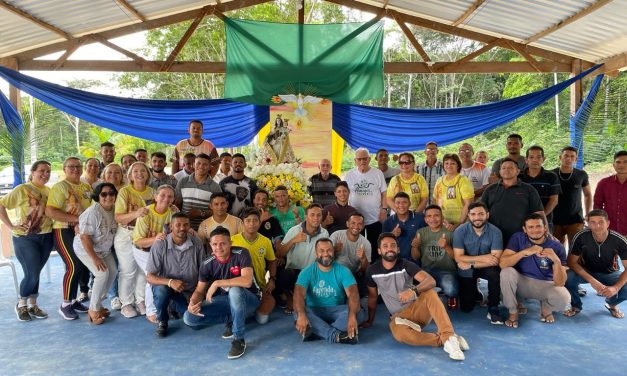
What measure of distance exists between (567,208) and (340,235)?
2482 mm

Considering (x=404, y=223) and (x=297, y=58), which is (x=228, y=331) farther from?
(x=297, y=58)

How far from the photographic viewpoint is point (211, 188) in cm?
438

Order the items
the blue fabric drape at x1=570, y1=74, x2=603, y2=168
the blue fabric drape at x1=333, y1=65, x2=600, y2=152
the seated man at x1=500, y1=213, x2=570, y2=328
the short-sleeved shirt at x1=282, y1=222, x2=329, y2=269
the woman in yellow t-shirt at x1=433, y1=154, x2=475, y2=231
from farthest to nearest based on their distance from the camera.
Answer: the blue fabric drape at x1=333, y1=65, x2=600, y2=152
the blue fabric drape at x1=570, y1=74, x2=603, y2=168
the woman in yellow t-shirt at x1=433, y1=154, x2=475, y2=231
the short-sleeved shirt at x1=282, y1=222, x2=329, y2=269
the seated man at x1=500, y1=213, x2=570, y2=328

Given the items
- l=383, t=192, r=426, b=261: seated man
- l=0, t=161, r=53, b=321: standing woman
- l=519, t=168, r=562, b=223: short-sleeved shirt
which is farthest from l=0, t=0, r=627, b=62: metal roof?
l=383, t=192, r=426, b=261: seated man

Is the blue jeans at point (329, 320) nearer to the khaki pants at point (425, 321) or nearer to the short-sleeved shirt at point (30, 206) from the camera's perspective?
the khaki pants at point (425, 321)

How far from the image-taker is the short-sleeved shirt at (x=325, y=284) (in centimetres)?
369

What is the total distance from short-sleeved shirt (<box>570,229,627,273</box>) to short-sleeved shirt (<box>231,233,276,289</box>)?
276 centimetres

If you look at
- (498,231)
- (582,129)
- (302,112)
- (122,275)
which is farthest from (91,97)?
(582,129)

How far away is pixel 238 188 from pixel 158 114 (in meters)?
2.97

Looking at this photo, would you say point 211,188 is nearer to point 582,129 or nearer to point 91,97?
point 91,97

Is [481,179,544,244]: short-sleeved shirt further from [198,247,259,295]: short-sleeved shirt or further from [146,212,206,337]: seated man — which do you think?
[146,212,206,337]: seated man

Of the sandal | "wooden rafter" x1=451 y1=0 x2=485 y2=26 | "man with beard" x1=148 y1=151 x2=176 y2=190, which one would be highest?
"wooden rafter" x1=451 y1=0 x2=485 y2=26

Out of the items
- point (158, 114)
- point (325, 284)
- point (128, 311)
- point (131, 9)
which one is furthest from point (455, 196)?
point (131, 9)

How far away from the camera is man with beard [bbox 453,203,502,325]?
4.04 m
